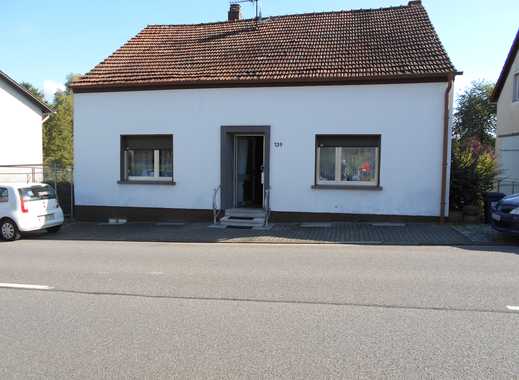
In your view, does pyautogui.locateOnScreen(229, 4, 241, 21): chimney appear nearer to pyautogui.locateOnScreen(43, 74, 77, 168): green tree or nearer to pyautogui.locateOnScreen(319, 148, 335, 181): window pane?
pyautogui.locateOnScreen(319, 148, 335, 181): window pane

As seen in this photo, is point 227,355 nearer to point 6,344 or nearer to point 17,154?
point 6,344

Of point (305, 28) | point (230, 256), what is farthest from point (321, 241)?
point (305, 28)

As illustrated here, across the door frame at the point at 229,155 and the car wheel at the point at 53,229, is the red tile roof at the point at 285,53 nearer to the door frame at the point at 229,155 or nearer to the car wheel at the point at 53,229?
the door frame at the point at 229,155

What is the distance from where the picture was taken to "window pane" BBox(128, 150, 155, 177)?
1502 centimetres

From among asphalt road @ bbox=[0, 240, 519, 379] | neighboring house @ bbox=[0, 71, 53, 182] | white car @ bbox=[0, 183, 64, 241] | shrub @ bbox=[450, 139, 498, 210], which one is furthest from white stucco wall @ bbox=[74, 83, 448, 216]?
neighboring house @ bbox=[0, 71, 53, 182]

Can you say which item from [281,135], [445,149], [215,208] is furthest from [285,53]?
[445,149]

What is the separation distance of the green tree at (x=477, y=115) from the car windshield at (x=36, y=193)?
37562 millimetres

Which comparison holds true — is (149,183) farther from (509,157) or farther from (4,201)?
(509,157)

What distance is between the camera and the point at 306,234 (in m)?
11.7

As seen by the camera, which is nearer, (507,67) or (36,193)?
(36,193)

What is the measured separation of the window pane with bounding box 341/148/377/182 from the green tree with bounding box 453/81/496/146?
31.4 m

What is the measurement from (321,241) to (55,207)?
760 cm

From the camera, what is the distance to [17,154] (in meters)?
26.2

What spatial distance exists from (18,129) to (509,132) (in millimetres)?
26549
